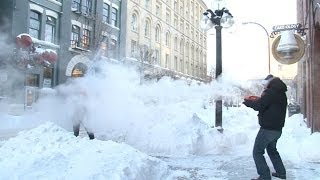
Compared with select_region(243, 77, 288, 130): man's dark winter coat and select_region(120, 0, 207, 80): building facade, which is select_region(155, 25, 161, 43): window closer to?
select_region(120, 0, 207, 80): building facade

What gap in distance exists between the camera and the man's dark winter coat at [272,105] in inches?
264

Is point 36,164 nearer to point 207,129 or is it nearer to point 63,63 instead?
point 207,129

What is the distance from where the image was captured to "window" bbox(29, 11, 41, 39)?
25453mm

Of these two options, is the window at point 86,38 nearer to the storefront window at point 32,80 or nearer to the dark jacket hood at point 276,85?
the storefront window at point 32,80

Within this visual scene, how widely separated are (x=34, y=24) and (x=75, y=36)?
4.39m

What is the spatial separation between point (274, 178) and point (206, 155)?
2.89 meters

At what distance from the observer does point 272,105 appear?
672 centimetres

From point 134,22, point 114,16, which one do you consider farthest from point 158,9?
point 114,16

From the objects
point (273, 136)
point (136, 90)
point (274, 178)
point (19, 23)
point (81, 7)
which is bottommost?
point (274, 178)

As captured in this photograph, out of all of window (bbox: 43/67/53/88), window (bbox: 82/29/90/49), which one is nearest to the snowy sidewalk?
window (bbox: 43/67/53/88)

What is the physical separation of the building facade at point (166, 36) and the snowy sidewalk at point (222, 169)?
81.2ft

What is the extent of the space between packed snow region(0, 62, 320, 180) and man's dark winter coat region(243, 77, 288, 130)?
1236 millimetres

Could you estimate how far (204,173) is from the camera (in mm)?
7691

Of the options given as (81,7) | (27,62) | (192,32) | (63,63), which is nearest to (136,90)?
(27,62)
